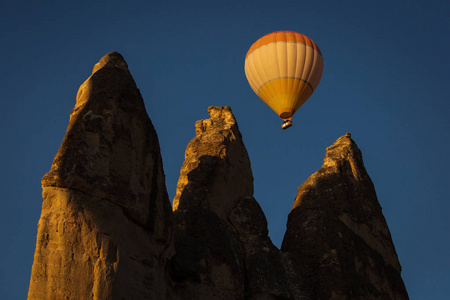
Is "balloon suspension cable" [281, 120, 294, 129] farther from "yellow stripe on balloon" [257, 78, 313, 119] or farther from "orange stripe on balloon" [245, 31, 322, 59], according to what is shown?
"orange stripe on balloon" [245, 31, 322, 59]

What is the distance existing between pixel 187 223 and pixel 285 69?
12.5 m

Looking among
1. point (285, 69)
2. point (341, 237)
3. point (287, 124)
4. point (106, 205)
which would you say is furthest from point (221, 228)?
point (287, 124)

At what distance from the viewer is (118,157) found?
44.7 ft

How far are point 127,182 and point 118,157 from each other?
1.42 ft

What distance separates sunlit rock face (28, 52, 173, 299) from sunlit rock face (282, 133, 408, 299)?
422cm

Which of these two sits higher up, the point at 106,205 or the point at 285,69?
the point at 285,69

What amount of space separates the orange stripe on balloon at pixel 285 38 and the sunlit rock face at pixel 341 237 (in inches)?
318

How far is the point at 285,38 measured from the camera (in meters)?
27.9

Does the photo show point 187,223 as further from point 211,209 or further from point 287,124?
point 287,124

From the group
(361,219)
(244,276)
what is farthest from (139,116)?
(361,219)

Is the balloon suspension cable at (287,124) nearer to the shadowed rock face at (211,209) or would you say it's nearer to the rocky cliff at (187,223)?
the rocky cliff at (187,223)

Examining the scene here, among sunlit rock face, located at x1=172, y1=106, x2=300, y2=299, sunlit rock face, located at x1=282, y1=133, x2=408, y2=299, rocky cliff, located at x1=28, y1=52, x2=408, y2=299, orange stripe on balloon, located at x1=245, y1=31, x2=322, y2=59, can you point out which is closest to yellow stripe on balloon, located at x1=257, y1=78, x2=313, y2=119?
orange stripe on balloon, located at x1=245, y1=31, x2=322, y2=59

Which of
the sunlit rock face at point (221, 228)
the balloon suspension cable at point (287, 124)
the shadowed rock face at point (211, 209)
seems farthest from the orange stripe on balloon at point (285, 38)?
the sunlit rock face at point (221, 228)

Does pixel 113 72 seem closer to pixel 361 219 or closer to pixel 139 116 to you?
pixel 139 116
